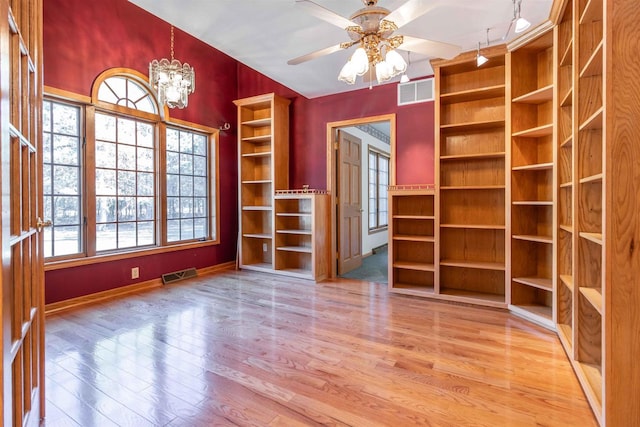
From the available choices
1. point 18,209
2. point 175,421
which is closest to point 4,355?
point 18,209

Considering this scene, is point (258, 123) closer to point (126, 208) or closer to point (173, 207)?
point (173, 207)

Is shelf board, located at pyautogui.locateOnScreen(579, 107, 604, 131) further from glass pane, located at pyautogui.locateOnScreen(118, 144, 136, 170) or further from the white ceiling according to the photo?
glass pane, located at pyautogui.locateOnScreen(118, 144, 136, 170)

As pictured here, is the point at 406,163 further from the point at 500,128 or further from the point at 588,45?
the point at 588,45

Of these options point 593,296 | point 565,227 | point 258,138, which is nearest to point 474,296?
point 565,227

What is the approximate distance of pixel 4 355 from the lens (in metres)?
0.88

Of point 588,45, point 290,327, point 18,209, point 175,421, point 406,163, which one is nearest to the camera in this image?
point 18,209

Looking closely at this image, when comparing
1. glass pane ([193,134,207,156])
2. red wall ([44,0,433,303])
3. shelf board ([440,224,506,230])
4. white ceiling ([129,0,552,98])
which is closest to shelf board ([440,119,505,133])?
red wall ([44,0,433,303])

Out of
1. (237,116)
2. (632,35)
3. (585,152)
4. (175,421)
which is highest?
(237,116)

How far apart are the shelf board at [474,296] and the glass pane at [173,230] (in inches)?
143

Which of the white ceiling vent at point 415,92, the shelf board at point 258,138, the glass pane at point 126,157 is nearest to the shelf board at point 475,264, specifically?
the white ceiling vent at point 415,92

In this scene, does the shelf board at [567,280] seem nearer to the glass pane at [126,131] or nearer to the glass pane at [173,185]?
the glass pane at [173,185]

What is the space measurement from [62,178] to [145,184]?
3.05 ft

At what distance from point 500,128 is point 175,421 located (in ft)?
12.4

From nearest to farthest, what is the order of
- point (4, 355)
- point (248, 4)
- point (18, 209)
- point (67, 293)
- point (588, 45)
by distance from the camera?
point (4, 355) < point (18, 209) < point (588, 45) < point (248, 4) < point (67, 293)
